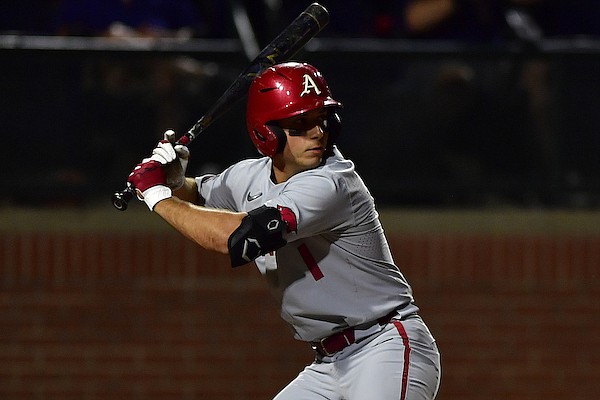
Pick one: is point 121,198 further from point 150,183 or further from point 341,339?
point 341,339

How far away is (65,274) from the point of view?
635 cm

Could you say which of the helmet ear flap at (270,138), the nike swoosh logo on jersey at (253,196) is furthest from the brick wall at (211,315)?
the helmet ear flap at (270,138)

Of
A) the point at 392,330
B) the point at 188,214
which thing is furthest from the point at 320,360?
the point at 188,214

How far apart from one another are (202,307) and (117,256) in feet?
1.68

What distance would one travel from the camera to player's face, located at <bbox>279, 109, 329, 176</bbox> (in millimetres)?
4438

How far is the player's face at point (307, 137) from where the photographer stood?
4.44m

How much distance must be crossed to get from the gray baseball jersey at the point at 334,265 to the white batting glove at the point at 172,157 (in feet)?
1.33

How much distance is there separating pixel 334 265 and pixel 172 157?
725 mm

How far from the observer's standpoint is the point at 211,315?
6.38 meters

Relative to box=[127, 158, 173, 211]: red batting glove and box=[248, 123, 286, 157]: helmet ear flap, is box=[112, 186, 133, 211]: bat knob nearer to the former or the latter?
box=[127, 158, 173, 211]: red batting glove

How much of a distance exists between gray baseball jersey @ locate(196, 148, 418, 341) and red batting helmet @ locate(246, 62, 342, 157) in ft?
0.59

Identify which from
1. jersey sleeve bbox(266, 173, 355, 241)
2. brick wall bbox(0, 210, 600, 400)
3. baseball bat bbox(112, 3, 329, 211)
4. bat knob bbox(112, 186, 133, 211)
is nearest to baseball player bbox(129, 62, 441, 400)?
jersey sleeve bbox(266, 173, 355, 241)

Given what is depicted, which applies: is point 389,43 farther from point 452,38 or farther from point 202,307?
point 202,307

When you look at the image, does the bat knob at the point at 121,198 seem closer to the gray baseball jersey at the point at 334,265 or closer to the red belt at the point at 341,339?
the gray baseball jersey at the point at 334,265
